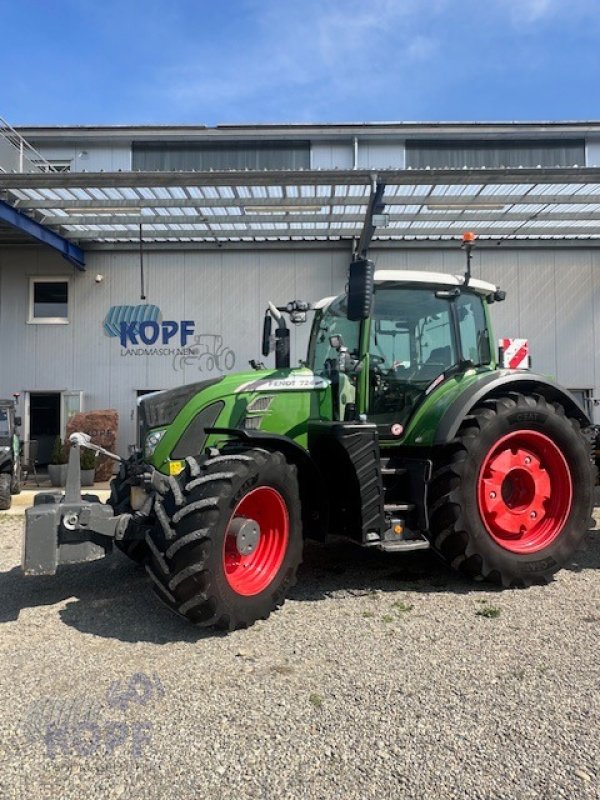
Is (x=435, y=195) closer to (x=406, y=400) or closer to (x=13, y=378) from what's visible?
(x=406, y=400)

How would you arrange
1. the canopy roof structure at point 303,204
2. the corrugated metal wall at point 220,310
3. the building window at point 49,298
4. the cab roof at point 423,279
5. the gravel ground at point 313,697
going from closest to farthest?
the gravel ground at point 313,697, the cab roof at point 423,279, the canopy roof structure at point 303,204, the corrugated metal wall at point 220,310, the building window at point 49,298

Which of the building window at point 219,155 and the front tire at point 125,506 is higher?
the building window at point 219,155

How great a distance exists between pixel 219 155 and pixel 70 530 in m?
11.9

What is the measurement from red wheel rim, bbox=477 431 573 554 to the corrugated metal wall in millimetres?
7854

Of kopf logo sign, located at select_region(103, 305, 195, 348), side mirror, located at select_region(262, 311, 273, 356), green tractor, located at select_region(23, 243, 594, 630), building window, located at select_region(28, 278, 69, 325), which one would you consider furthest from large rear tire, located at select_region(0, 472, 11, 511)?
side mirror, located at select_region(262, 311, 273, 356)

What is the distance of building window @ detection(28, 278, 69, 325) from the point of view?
1216 cm

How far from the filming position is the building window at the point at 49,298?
1216cm

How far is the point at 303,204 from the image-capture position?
1006 cm

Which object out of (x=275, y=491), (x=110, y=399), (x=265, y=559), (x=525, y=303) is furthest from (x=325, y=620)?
(x=525, y=303)

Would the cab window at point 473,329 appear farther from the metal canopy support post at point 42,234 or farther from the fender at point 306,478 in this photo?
the metal canopy support post at point 42,234

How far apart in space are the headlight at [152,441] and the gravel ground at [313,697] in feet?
3.58

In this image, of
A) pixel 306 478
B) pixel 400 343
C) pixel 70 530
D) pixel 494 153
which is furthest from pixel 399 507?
pixel 494 153

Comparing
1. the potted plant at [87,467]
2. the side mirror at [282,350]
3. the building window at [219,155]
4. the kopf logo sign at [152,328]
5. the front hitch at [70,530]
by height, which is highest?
the building window at [219,155]

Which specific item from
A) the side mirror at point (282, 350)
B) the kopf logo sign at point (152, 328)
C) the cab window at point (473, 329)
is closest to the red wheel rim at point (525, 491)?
the cab window at point (473, 329)
